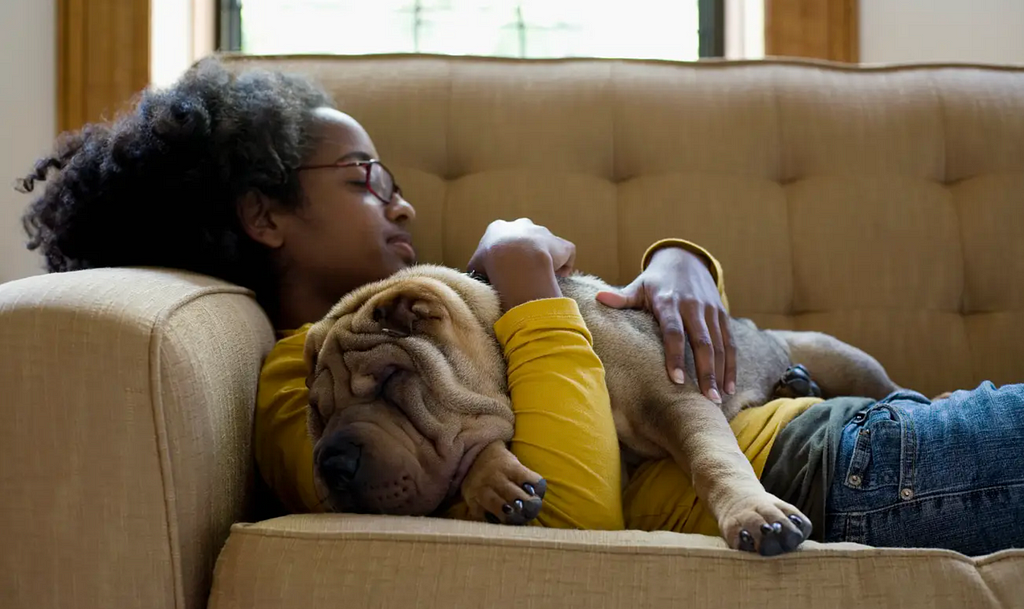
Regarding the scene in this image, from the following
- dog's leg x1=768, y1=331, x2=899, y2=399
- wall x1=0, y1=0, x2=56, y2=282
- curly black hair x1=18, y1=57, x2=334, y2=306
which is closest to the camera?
curly black hair x1=18, y1=57, x2=334, y2=306

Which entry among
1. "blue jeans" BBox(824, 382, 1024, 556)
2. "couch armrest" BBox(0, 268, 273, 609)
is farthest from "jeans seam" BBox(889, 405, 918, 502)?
"couch armrest" BBox(0, 268, 273, 609)

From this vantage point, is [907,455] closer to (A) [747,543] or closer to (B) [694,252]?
(A) [747,543]

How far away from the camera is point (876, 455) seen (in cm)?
143

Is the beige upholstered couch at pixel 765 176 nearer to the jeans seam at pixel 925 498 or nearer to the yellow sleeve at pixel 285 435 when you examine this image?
the yellow sleeve at pixel 285 435

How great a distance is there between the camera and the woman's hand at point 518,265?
166 cm

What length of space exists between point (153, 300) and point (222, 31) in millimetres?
2476

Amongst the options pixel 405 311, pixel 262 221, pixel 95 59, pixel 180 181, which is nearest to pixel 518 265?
pixel 405 311

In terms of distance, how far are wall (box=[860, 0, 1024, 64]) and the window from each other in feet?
1.91

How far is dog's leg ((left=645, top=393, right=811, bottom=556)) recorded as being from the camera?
47.0 inches

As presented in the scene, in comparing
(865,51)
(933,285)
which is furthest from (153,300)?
(865,51)

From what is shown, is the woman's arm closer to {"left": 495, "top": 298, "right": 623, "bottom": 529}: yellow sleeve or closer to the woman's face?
{"left": 495, "top": 298, "right": 623, "bottom": 529}: yellow sleeve

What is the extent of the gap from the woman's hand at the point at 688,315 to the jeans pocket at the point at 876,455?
25 centimetres

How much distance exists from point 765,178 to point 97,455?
178cm

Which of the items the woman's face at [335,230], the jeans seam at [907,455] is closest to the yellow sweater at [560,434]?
the jeans seam at [907,455]
